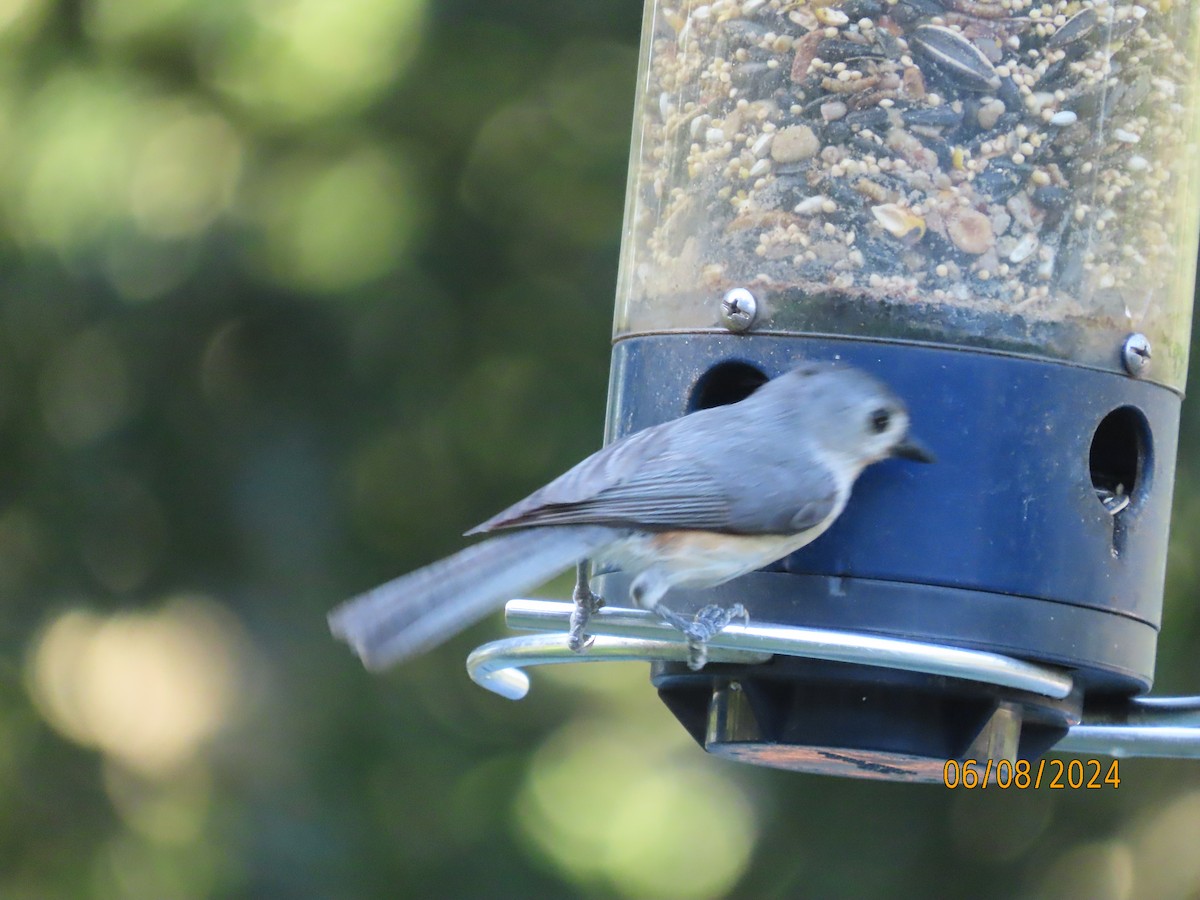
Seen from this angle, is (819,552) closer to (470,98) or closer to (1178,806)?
(1178,806)

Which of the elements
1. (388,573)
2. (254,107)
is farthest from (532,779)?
(254,107)

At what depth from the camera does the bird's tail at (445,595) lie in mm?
2785

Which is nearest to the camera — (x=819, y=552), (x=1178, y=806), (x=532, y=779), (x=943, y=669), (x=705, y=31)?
(x=943, y=669)

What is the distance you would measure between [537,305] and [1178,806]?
2573mm

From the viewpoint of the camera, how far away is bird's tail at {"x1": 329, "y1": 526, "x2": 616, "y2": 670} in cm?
279

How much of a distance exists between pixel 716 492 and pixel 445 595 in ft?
1.97

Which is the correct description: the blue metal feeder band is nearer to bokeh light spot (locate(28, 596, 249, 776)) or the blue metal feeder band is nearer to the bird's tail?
the bird's tail

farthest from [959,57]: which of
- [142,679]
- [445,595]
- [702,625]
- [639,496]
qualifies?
[142,679]

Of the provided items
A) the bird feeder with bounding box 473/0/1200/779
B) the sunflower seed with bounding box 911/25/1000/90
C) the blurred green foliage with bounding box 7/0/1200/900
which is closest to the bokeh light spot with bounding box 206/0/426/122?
the blurred green foliage with bounding box 7/0/1200/900

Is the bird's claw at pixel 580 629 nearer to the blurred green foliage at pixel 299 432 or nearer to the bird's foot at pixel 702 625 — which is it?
the bird's foot at pixel 702 625

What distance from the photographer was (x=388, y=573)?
594 centimetres

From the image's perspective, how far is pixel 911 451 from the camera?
10.6 feet

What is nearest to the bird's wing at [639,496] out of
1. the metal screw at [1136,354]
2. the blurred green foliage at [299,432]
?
the metal screw at [1136,354]

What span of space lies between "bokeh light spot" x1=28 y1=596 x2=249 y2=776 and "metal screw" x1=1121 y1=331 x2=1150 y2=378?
133 inches
